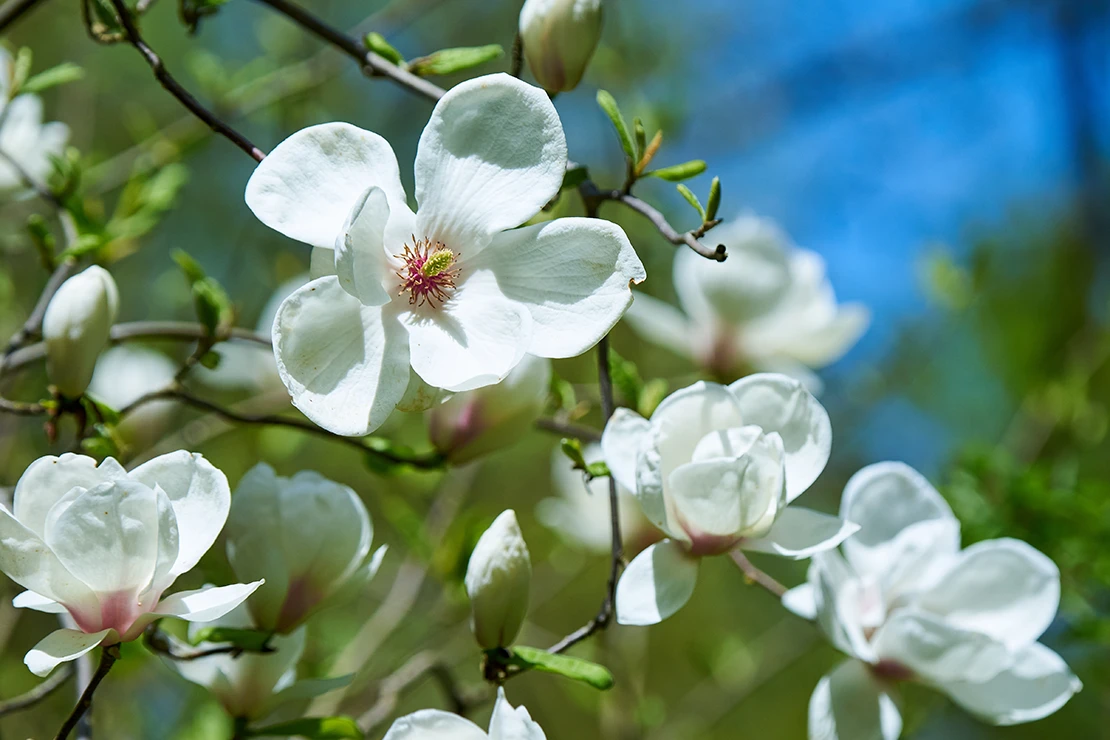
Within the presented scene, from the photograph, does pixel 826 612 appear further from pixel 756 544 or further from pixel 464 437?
pixel 464 437

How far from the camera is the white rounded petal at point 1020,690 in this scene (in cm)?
44

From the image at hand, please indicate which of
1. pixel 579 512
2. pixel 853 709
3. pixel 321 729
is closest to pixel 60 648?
pixel 321 729

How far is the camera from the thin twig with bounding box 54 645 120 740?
332 mm

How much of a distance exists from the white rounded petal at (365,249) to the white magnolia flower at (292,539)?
0.37 feet

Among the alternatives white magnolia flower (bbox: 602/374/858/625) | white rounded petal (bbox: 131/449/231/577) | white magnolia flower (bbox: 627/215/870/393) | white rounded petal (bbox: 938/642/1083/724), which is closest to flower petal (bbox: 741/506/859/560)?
white magnolia flower (bbox: 602/374/858/625)

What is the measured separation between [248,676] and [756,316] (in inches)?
17.9

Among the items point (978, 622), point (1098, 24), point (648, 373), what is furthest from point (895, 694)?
point (1098, 24)

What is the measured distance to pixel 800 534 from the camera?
15.8 inches

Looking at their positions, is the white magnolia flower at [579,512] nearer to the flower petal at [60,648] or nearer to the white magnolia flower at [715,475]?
the white magnolia flower at [715,475]

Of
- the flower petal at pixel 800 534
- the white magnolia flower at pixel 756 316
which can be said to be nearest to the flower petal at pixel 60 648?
the flower petal at pixel 800 534

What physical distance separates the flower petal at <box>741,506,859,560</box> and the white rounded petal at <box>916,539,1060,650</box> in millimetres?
94

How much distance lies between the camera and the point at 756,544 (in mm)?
402

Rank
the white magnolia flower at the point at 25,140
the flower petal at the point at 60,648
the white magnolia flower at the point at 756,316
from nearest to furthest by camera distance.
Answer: the flower petal at the point at 60,648 < the white magnolia flower at the point at 25,140 < the white magnolia flower at the point at 756,316

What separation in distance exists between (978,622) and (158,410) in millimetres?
528
